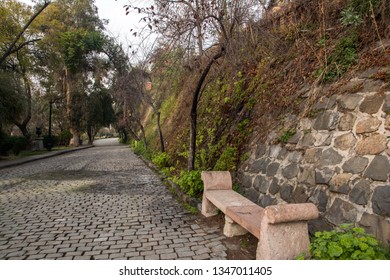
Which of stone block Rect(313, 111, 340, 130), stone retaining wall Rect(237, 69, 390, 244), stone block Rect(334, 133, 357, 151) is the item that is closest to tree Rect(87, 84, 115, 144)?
stone retaining wall Rect(237, 69, 390, 244)

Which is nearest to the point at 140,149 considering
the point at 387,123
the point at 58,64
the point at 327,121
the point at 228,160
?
the point at 58,64

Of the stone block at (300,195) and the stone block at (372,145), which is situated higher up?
the stone block at (372,145)

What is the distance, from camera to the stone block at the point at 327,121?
411cm

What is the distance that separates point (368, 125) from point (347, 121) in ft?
1.14

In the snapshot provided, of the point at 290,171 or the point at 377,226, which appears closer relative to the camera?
the point at 377,226

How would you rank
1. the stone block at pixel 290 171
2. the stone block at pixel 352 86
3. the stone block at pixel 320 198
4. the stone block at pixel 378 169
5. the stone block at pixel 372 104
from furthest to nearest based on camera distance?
the stone block at pixel 290 171 < the stone block at pixel 352 86 < the stone block at pixel 320 198 < the stone block at pixel 372 104 < the stone block at pixel 378 169

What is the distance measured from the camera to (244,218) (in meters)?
3.52

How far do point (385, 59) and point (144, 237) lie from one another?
4.52 meters

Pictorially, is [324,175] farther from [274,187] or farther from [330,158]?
[274,187]

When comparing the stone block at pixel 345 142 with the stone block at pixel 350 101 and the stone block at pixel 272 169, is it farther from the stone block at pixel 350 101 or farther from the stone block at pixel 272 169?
the stone block at pixel 272 169

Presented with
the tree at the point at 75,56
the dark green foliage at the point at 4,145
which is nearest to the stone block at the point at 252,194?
the dark green foliage at the point at 4,145

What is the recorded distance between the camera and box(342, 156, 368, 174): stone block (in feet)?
11.1

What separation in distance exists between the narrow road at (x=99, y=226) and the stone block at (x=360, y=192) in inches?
72.8

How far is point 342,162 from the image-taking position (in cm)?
369
